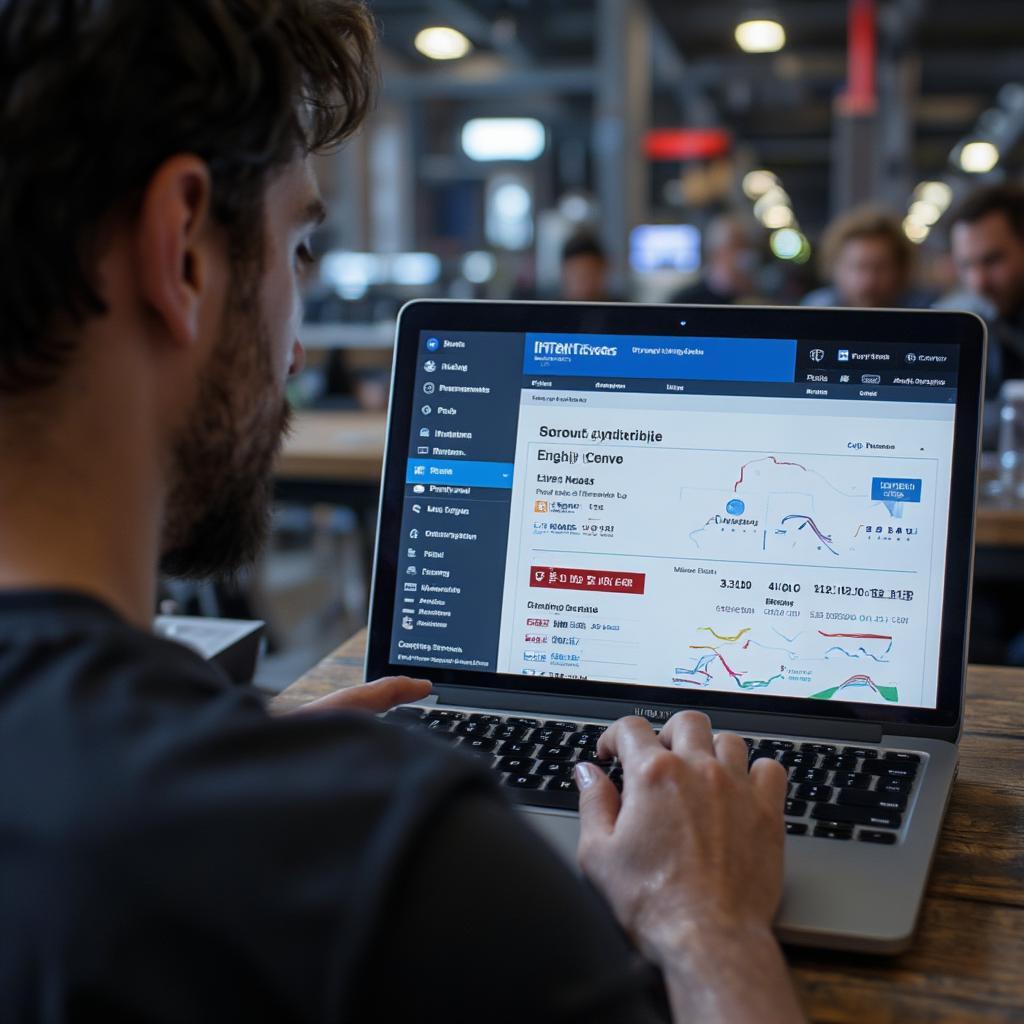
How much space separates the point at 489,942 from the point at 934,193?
19477 mm

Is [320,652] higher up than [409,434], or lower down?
lower down

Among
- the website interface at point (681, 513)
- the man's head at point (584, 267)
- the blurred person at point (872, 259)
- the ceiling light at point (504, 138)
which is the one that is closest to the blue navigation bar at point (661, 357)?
the website interface at point (681, 513)

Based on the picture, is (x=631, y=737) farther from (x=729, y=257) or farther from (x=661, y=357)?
(x=729, y=257)

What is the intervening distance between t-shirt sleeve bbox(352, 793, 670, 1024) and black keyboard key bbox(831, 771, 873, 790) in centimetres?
34

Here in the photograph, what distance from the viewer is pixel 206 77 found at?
49 centimetres

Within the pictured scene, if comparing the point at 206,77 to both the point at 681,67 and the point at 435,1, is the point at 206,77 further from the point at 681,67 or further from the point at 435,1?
the point at 681,67

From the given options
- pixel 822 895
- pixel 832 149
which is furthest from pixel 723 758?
pixel 832 149

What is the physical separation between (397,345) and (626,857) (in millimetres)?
482

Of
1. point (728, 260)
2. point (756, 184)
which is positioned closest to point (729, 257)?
point (728, 260)

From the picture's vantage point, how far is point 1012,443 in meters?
2.16

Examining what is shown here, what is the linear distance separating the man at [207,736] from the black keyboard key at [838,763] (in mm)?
128

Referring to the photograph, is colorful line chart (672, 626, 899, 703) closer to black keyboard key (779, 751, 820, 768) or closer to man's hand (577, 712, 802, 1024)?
black keyboard key (779, 751, 820, 768)

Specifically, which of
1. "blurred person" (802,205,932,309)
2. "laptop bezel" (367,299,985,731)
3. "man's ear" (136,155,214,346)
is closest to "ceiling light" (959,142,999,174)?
"blurred person" (802,205,932,309)

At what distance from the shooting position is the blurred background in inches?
129
